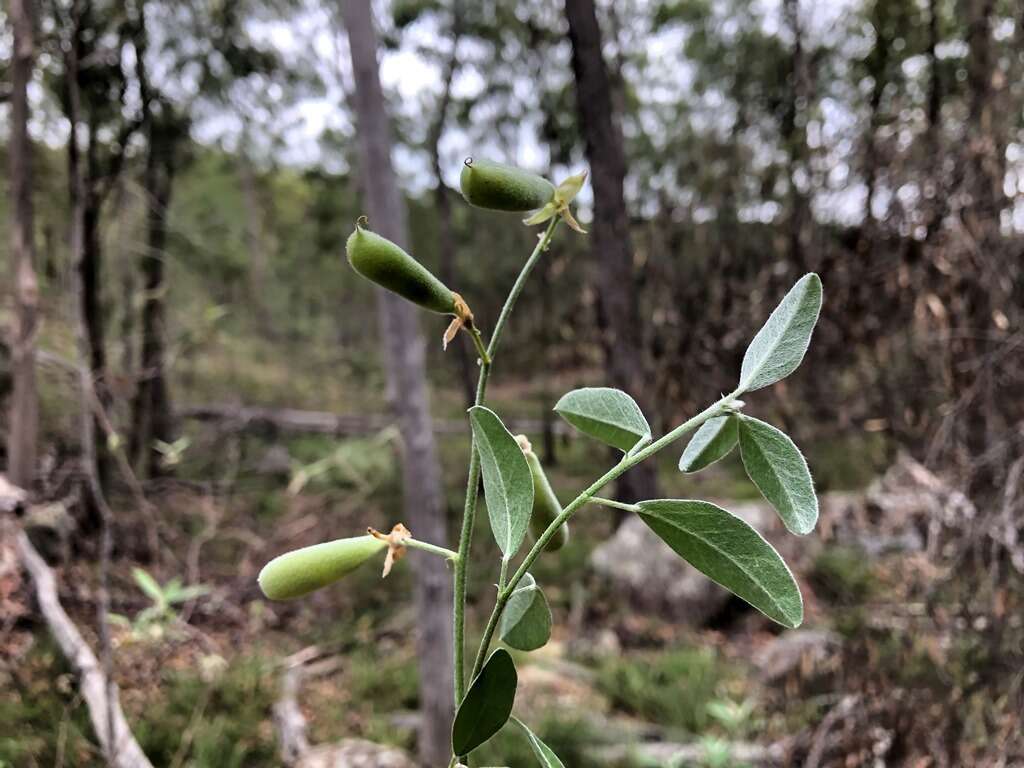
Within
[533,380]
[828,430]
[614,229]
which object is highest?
[614,229]

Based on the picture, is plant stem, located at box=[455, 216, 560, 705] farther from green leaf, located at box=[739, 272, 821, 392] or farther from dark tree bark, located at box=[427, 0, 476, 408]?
dark tree bark, located at box=[427, 0, 476, 408]

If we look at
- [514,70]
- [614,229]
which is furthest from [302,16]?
[614,229]

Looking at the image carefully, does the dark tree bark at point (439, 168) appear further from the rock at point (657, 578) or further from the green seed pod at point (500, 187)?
the green seed pod at point (500, 187)

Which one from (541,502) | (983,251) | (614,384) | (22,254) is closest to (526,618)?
(541,502)

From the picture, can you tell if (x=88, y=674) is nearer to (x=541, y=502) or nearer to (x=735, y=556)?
(x=541, y=502)

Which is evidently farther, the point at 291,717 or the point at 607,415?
the point at 291,717

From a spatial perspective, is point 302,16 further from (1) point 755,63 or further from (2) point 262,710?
(2) point 262,710
